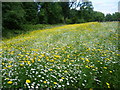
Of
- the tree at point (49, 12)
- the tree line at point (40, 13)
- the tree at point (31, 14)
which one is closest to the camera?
the tree line at point (40, 13)

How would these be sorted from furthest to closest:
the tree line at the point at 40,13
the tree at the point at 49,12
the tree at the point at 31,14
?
the tree at the point at 49,12 < the tree at the point at 31,14 < the tree line at the point at 40,13

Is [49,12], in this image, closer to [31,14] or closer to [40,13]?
[40,13]

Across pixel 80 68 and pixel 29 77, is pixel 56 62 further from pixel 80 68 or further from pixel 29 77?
pixel 29 77

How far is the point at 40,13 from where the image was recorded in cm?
4316

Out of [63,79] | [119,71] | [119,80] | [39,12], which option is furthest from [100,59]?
[39,12]

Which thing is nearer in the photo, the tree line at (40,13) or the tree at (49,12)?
the tree line at (40,13)

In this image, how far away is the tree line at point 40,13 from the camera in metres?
19.3

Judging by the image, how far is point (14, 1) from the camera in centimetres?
1920

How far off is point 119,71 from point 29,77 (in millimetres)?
3419

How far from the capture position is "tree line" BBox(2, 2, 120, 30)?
63.3 ft

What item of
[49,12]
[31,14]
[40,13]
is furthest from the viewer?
A: [49,12]

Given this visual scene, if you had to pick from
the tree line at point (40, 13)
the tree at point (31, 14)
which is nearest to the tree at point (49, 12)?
the tree line at point (40, 13)

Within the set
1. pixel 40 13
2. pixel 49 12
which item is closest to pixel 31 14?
pixel 40 13

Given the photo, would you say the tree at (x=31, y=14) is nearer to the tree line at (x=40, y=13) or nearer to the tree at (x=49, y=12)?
the tree line at (x=40, y=13)
